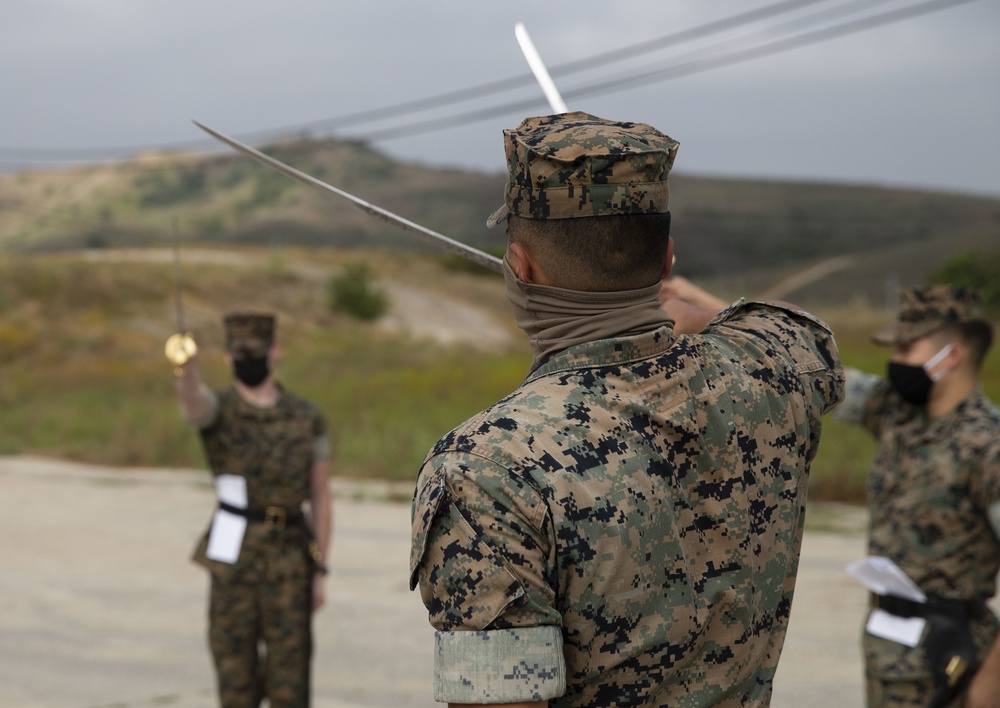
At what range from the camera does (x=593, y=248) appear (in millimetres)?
1677

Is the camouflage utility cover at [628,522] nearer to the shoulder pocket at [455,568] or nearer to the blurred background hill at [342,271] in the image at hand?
the shoulder pocket at [455,568]

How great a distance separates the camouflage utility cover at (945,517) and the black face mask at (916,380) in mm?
101

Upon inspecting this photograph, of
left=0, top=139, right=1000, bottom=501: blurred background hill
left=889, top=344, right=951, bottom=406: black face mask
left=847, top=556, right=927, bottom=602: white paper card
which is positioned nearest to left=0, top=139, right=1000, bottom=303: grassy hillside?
left=0, top=139, right=1000, bottom=501: blurred background hill

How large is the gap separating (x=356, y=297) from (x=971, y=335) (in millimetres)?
45729

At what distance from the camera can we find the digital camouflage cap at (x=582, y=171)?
1.65 m

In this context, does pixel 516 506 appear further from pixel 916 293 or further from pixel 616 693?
pixel 916 293

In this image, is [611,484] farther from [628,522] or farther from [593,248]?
[593,248]

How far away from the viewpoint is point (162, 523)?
1220 centimetres

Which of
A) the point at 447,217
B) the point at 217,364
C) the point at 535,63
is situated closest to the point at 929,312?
the point at 535,63

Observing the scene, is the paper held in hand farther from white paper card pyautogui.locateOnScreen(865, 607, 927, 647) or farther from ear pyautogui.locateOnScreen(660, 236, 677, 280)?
ear pyautogui.locateOnScreen(660, 236, 677, 280)

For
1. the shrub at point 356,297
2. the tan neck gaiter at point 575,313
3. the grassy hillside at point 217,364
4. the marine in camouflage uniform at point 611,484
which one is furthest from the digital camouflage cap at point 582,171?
the shrub at point 356,297

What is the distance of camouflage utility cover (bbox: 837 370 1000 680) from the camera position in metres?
4.09

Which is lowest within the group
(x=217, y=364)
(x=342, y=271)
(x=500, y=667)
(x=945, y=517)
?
(x=217, y=364)

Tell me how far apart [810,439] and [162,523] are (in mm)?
11186
